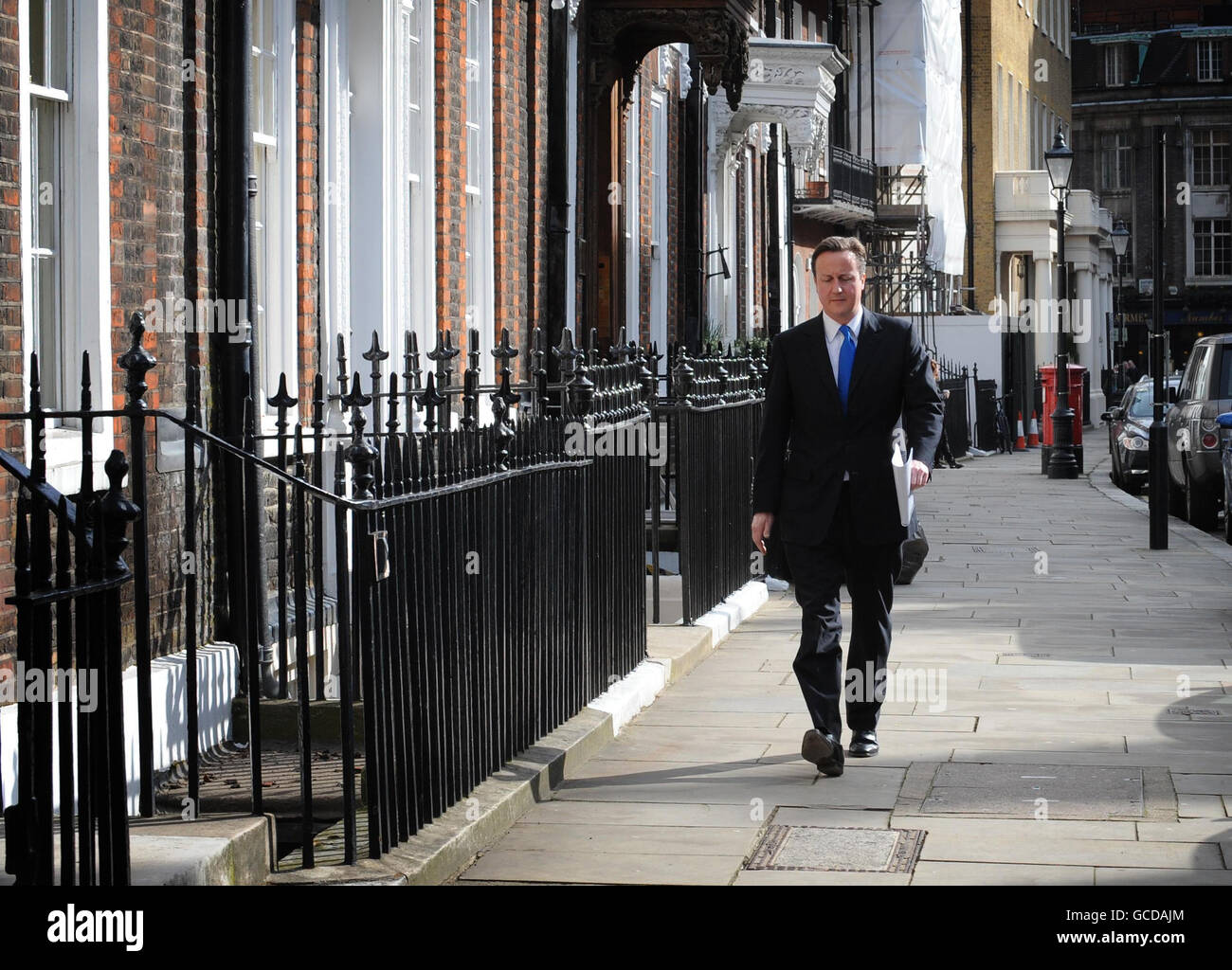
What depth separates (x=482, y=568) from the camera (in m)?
6.35

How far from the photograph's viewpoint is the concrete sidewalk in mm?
5762

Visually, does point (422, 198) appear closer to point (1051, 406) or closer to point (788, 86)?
point (788, 86)

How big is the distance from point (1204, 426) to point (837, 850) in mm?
13540

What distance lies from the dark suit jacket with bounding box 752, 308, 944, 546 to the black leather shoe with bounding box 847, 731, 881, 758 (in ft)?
2.58

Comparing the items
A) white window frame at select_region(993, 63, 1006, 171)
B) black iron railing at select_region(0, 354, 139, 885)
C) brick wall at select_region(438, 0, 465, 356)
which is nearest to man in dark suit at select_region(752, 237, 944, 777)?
black iron railing at select_region(0, 354, 139, 885)

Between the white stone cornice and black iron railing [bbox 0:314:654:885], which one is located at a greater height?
the white stone cornice

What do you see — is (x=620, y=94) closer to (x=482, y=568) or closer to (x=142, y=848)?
(x=482, y=568)

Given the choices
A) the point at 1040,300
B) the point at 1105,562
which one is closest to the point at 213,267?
the point at 1105,562

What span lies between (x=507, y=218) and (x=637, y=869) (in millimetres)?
8201

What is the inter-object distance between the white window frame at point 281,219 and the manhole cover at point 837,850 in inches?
161

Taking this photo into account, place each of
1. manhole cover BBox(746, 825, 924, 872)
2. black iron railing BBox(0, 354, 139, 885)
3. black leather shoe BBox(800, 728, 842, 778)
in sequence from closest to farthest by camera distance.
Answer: black iron railing BBox(0, 354, 139, 885)
manhole cover BBox(746, 825, 924, 872)
black leather shoe BBox(800, 728, 842, 778)

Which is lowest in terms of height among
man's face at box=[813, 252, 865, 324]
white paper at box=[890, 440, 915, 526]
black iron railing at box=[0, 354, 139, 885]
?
black iron railing at box=[0, 354, 139, 885]

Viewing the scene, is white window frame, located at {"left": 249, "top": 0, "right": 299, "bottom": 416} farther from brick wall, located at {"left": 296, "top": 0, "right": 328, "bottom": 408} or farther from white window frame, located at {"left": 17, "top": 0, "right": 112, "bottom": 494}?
white window frame, located at {"left": 17, "top": 0, "right": 112, "bottom": 494}

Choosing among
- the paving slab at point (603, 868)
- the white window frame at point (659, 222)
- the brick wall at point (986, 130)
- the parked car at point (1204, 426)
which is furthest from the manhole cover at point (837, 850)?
the brick wall at point (986, 130)
